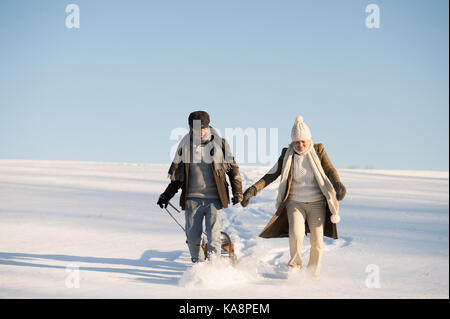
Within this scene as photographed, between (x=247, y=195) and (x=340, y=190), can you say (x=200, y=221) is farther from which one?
(x=340, y=190)

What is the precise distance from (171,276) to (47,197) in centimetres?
899

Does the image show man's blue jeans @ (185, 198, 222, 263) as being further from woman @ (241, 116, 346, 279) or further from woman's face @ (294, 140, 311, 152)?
woman's face @ (294, 140, 311, 152)

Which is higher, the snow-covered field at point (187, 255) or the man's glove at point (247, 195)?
the man's glove at point (247, 195)

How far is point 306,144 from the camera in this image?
16.3ft

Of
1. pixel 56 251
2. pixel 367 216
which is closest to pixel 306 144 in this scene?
pixel 56 251

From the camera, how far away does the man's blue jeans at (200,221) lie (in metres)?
5.05

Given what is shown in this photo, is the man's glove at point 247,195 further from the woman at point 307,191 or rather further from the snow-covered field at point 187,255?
the snow-covered field at point 187,255

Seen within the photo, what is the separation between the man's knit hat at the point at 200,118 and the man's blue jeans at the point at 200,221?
0.86 m

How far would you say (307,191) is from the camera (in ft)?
16.3

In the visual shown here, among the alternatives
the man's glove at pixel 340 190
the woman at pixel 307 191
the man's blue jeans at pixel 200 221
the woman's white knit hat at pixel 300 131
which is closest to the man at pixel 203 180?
the man's blue jeans at pixel 200 221

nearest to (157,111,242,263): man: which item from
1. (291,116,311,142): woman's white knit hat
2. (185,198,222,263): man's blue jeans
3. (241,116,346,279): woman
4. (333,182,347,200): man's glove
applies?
(185,198,222,263): man's blue jeans

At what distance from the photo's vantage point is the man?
5.05m

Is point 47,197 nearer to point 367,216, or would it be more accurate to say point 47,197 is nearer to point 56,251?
point 56,251

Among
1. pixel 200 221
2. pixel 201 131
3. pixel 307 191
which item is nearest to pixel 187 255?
pixel 200 221
